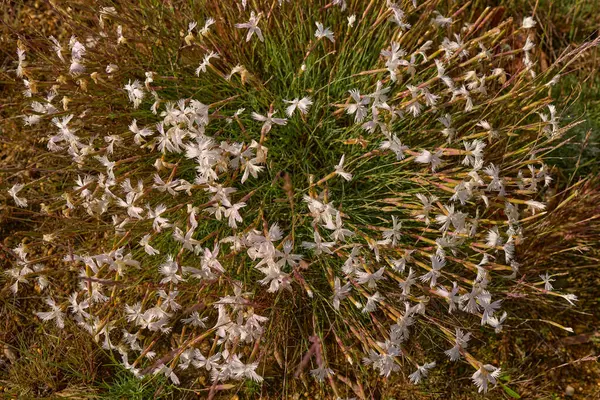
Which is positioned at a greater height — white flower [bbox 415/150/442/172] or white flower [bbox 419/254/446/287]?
white flower [bbox 415/150/442/172]

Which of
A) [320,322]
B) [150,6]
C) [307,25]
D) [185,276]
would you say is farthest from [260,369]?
[150,6]

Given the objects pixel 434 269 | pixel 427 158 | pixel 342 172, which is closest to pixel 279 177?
pixel 342 172

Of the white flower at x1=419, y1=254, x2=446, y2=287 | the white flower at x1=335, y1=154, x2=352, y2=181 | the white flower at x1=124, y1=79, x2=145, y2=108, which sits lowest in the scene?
the white flower at x1=419, y1=254, x2=446, y2=287

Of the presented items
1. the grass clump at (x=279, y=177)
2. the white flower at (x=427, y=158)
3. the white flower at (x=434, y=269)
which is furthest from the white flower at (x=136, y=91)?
the white flower at (x=434, y=269)

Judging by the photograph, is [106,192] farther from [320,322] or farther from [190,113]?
[320,322]

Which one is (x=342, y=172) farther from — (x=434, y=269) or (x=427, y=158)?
(x=434, y=269)

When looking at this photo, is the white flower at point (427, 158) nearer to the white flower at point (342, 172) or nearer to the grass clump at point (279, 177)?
the grass clump at point (279, 177)

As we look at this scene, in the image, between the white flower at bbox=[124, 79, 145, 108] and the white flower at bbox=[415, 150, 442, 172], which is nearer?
the white flower at bbox=[415, 150, 442, 172]

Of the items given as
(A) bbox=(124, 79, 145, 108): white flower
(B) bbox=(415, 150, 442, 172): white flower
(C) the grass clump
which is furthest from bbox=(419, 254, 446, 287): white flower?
(A) bbox=(124, 79, 145, 108): white flower

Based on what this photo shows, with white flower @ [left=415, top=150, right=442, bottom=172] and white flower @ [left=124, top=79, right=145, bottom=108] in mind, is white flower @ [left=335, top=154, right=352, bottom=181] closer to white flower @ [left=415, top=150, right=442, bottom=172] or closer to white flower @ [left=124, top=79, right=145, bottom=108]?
white flower @ [left=415, top=150, right=442, bottom=172]
